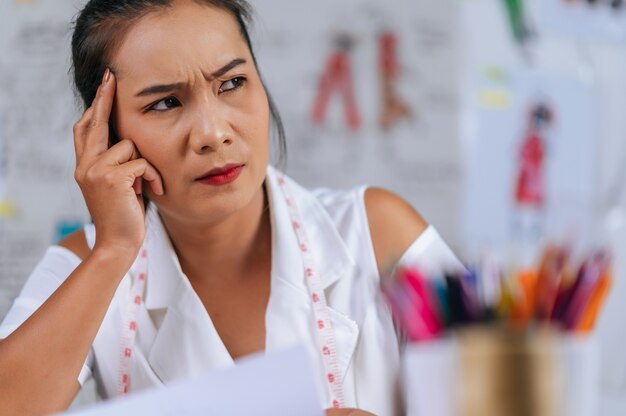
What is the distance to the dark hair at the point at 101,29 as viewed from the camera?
0.90 metres

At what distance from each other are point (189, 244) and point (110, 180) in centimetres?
20

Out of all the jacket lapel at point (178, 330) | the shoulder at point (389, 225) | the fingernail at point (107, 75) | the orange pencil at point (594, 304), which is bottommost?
the jacket lapel at point (178, 330)

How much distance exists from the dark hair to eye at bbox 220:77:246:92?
0.24 ft

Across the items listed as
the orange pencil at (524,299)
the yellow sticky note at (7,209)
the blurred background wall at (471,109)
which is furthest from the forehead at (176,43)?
the blurred background wall at (471,109)

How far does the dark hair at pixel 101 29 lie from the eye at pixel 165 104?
3.7 inches

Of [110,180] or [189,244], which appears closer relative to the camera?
[110,180]

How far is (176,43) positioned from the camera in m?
0.86

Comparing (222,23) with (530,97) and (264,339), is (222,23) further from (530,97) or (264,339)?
(530,97)

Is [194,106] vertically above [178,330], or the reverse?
[194,106]

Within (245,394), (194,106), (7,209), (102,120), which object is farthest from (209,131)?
(7,209)

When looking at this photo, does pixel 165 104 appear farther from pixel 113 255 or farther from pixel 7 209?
pixel 7 209

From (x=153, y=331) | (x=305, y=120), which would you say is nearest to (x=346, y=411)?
(x=153, y=331)

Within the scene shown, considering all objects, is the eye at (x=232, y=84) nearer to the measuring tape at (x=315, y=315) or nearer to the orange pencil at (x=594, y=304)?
the measuring tape at (x=315, y=315)

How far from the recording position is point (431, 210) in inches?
74.0
